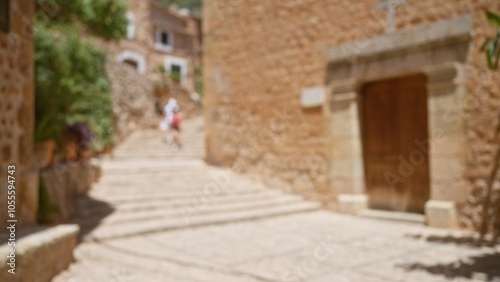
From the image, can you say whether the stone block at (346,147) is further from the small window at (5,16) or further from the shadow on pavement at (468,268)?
the small window at (5,16)

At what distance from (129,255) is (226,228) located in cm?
161

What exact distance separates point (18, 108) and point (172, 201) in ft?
9.38

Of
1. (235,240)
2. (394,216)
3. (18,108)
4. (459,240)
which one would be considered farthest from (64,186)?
(459,240)

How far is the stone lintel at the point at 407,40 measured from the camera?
17.2ft

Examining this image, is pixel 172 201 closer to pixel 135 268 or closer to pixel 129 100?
pixel 135 268

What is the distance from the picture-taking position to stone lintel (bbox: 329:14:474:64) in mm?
5250

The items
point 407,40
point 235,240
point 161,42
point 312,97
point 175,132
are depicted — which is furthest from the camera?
point 161,42

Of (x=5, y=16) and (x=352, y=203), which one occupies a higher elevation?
(x=5, y=16)

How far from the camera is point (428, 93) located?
5570 millimetres

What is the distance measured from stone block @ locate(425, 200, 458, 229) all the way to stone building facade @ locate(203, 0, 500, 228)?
0.04 ft

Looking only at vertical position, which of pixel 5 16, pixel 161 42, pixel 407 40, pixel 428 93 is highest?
pixel 161 42

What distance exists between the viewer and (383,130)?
6363 mm

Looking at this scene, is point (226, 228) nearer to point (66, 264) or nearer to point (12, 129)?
point (66, 264)

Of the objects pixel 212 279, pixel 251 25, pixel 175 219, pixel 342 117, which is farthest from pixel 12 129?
pixel 251 25
